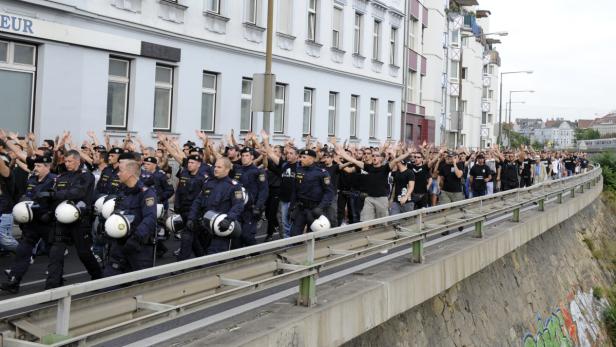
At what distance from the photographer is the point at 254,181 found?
1065 cm

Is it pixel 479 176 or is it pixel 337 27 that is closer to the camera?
pixel 479 176

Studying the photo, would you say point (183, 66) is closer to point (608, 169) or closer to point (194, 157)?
point (194, 157)

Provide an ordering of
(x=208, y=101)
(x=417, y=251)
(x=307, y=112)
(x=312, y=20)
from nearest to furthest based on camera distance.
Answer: (x=417, y=251) → (x=208, y=101) → (x=312, y=20) → (x=307, y=112)

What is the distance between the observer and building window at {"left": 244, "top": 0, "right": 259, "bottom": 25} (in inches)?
872

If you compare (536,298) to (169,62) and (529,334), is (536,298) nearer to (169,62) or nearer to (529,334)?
(529,334)

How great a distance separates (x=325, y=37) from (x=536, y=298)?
15.3 meters

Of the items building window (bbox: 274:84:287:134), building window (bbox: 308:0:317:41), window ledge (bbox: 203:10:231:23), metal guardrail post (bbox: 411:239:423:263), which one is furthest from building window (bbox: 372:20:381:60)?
metal guardrail post (bbox: 411:239:423:263)

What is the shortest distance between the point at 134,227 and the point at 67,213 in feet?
3.85

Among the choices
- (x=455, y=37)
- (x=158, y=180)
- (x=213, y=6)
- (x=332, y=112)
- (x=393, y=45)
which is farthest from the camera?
(x=455, y=37)

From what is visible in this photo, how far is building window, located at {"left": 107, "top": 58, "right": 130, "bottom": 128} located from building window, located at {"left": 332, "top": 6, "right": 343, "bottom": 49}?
11.6 m

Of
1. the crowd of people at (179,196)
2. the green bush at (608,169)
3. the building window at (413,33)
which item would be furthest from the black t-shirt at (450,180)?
the green bush at (608,169)

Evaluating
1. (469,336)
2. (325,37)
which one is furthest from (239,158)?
(325,37)

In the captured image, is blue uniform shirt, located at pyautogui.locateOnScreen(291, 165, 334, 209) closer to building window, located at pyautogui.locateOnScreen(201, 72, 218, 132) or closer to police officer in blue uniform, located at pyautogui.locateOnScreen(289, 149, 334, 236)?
police officer in blue uniform, located at pyautogui.locateOnScreen(289, 149, 334, 236)

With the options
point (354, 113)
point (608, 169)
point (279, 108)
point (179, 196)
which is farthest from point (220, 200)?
point (608, 169)
